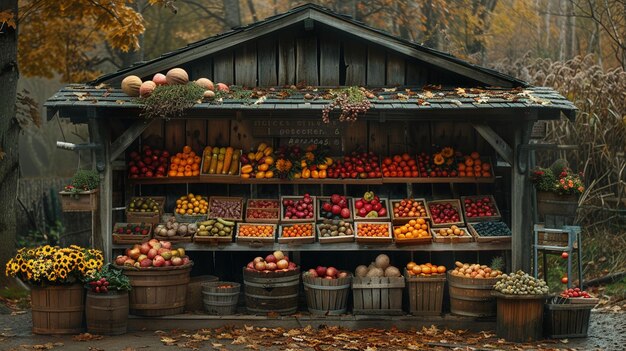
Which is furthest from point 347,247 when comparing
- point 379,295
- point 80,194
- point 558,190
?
point 80,194

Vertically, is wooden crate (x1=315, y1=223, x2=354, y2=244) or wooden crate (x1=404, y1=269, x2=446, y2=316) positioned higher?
wooden crate (x1=315, y1=223, x2=354, y2=244)

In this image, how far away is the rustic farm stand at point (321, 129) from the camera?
542 inches

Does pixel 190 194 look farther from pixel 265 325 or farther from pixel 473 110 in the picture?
pixel 473 110

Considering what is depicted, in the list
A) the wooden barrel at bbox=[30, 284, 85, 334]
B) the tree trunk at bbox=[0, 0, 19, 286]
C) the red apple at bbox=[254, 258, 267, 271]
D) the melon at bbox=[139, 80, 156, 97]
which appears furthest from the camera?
the tree trunk at bbox=[0, 0, 19, 286]

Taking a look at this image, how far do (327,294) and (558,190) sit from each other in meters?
3.73

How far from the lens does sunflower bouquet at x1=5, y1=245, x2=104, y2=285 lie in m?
12.8

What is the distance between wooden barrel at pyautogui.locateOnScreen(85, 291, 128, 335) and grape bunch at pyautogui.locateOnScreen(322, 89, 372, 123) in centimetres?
394

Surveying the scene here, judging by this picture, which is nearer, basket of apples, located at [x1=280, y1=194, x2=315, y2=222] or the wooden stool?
the wooden stool

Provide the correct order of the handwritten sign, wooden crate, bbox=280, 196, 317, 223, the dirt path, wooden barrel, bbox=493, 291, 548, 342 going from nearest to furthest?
1. the dirt path
2. wooden barrel, bbox=493, 291, 548, 342
3. wooden crate, bbox=280, 196, 317, 223
4. the handwritten sign

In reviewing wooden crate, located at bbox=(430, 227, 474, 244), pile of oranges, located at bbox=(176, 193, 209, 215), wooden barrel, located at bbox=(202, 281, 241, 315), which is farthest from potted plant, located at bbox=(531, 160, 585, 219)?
pile of oranges, located at bbox=(176, 193, 209, 215)

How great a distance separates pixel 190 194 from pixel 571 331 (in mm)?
6245

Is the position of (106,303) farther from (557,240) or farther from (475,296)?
(557,240)

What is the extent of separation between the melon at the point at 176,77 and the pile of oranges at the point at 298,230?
9.06 feet

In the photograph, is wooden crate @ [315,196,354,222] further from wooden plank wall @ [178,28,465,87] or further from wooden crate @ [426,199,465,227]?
→ wooden plank wall @ [178,28,465,87]
